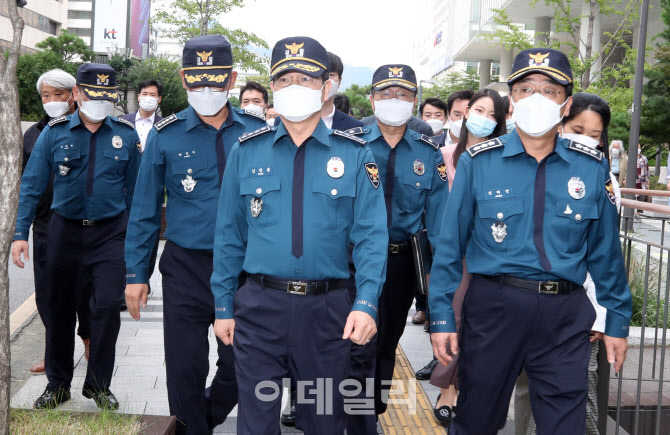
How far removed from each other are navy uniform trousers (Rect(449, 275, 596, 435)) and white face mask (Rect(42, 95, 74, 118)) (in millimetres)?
3853

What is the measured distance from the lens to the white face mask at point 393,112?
5125mm

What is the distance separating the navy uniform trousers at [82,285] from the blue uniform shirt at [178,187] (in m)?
1.11

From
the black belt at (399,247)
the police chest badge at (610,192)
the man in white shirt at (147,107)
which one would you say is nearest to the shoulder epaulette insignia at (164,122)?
the black belt at (399,247)

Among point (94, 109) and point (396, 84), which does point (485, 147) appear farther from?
point (94, 109)

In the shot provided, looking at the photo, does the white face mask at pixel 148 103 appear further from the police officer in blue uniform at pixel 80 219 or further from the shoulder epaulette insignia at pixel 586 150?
the shoulder epaulette insignia at pixel 586 150

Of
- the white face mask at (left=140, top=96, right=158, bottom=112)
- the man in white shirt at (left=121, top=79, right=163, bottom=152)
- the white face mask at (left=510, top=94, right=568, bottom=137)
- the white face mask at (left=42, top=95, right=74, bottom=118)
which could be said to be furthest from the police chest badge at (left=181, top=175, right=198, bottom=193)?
the white face mask at (left=140, top=96, right=158, bottom=112)

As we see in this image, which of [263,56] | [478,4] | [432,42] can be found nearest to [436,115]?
[263,56]

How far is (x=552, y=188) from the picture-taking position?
11.5ft

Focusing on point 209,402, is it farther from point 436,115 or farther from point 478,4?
point 478,4

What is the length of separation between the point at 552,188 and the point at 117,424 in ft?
7.76

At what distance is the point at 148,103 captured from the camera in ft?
32.7

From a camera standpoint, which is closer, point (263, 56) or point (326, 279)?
point (326, 279)

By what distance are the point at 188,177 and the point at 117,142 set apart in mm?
1443

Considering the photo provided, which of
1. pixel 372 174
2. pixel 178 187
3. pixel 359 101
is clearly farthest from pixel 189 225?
pixel 359 101
